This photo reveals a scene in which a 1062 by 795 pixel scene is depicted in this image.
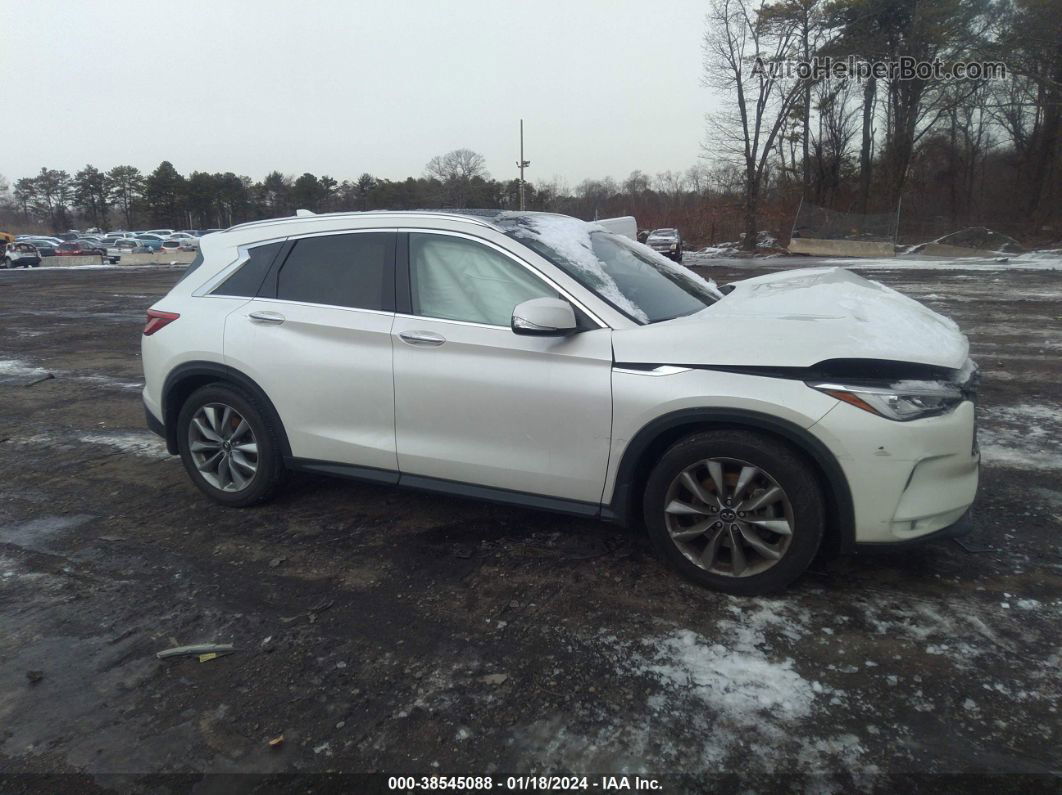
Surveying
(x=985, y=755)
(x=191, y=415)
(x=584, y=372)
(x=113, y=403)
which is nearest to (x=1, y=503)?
(x=191, y=415)

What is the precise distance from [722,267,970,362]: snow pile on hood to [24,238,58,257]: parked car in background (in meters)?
47.3

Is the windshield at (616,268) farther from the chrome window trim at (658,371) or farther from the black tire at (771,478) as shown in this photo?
the black tire at (771,478)

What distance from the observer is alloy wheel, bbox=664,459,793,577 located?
10.2 feet

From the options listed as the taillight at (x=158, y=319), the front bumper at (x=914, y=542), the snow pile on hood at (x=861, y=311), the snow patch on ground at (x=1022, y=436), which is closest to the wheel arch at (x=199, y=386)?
the taillight at (x=158, y=319)

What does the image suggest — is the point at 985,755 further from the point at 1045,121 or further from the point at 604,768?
the point at 1045,121

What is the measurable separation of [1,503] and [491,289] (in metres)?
3.65

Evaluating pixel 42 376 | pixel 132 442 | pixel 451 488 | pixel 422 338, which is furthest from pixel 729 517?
pixel 42 376

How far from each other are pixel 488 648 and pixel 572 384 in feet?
4.06

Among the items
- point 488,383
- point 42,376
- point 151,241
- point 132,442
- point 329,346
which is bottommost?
point 132,442

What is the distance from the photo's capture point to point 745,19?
1594 inches

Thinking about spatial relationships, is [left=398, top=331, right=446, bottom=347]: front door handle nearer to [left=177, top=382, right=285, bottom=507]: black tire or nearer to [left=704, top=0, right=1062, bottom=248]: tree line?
[left=177, top=382, right=285, bottom=507]: black tire

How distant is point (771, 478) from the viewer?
121 inches

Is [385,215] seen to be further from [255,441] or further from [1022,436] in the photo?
[1022,436]

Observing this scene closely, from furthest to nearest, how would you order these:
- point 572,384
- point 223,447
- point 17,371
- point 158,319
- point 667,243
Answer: point 667,243, point 17,371, point 158,319, point 223,447, point 572,384
